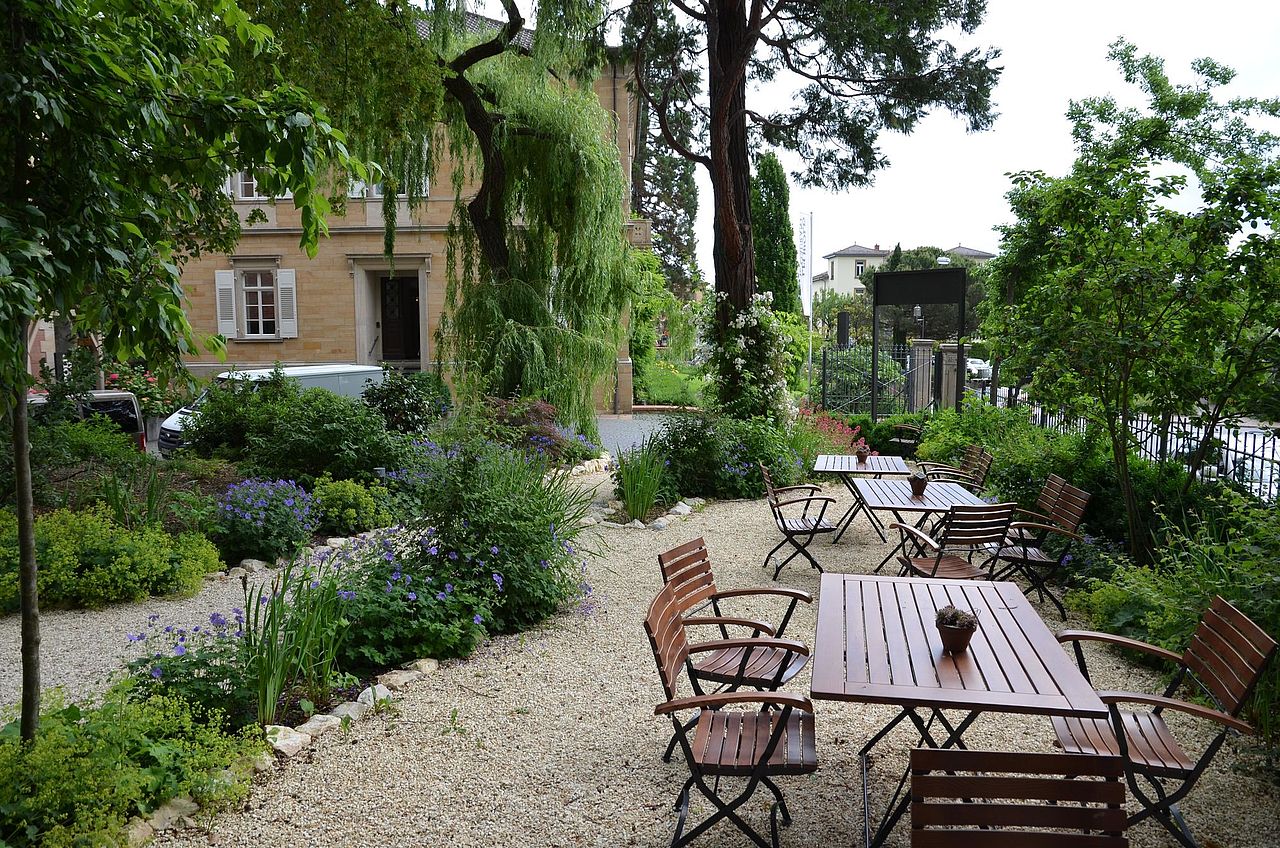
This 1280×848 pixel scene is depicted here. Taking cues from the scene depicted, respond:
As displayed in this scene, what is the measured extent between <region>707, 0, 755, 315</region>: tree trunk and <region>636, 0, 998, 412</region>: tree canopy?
0.01m

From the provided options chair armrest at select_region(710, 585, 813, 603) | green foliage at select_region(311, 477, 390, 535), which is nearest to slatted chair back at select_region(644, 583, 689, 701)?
chair armrest at select_region(710, 585, 813, 603)

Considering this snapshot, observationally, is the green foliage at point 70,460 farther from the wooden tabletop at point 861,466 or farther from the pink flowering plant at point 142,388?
the wooden tabletop at point 861,466

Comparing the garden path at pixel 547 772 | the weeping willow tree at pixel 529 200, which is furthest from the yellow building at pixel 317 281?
the garden path at pixel 547 772

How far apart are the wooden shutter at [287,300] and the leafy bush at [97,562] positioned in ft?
54.8

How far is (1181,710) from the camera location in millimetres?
3441

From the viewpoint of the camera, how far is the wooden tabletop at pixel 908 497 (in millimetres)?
6941

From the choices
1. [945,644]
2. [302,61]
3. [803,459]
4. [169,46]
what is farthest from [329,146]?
[803,459]

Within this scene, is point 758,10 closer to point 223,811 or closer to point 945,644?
point 945,644

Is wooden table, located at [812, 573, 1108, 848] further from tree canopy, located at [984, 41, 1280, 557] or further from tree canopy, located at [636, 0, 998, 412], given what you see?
tree canopy, located at [636, 0, 998, 412]

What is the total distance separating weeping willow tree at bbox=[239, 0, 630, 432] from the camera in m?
12.7

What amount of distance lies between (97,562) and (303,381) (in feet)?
26.0

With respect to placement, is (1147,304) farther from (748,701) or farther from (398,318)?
(398,318)

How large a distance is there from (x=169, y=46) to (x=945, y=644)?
3.76 meters

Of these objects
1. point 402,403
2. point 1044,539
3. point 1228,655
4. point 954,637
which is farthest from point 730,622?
point 402,403
